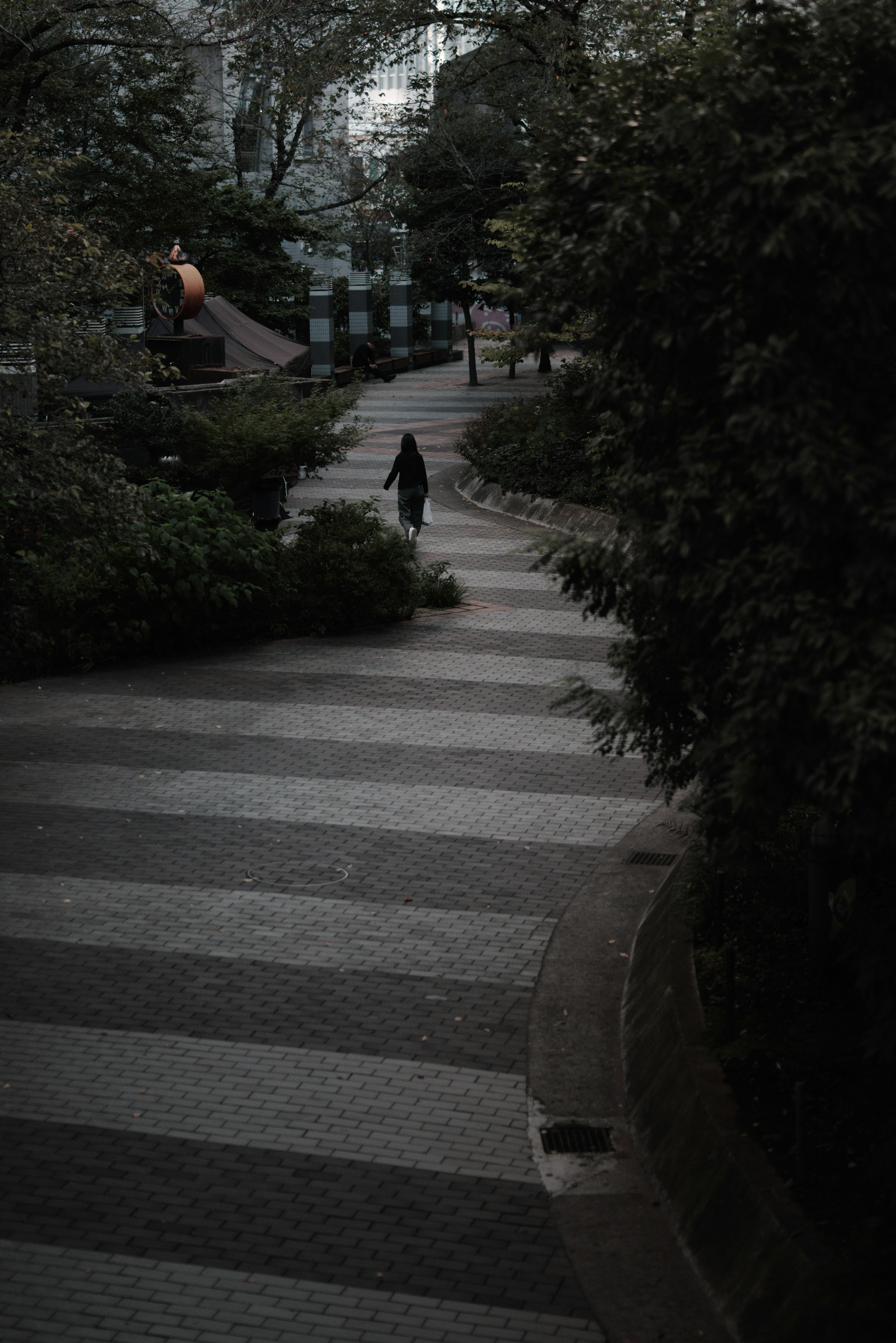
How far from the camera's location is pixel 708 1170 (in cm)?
564

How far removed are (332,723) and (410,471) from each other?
6876 mm

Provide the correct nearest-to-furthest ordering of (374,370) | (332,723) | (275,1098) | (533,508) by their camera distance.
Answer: (275,1098) < (332,723) < (533,508) < (374,370)

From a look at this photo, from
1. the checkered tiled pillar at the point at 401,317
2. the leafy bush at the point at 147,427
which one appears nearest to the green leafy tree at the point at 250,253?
the checkered tiled pillar at the point at 401,317

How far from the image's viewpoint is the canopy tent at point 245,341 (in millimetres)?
30484

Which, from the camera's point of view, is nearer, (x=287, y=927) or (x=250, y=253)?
(x=287, y=927)

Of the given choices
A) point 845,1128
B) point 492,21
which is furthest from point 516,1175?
point 492,21

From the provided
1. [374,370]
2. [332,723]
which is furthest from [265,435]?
[374,370]

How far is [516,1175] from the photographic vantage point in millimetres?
6250

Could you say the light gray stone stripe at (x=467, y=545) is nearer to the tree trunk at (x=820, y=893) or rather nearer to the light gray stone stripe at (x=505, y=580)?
the light gray stone stripe at (x=505, y=580)

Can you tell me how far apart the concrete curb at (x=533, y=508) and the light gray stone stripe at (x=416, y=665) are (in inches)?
195

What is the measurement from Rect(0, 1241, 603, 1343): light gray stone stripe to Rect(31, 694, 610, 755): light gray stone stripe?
22.6 ft

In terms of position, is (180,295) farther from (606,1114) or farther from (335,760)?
Answer: (606,1114)

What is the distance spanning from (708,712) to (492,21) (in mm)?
22626

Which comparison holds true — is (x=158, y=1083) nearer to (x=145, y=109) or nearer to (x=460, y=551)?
(x=460, y=551)
